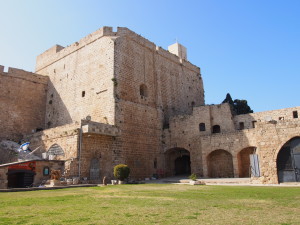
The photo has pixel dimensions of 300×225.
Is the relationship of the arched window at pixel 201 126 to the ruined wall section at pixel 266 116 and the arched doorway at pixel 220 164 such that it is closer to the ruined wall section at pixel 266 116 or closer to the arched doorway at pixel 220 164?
the arched doorway at pixel 220 164

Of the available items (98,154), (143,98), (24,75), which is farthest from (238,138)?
(24,75)

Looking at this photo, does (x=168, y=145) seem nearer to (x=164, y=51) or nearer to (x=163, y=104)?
(x=163, y=104)

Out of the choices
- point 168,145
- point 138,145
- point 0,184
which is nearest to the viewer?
point 0,184

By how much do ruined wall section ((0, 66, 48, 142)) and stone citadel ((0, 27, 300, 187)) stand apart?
0.08 metres

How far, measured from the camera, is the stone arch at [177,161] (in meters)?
22.1

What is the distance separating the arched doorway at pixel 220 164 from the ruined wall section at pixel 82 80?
7.61 metres

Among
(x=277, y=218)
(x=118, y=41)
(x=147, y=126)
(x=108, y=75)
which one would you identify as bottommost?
(x=277, y=218)

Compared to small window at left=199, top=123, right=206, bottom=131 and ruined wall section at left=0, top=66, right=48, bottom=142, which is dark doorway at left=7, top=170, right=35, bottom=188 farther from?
small window at left=199, top=123, right=206, bottom=131

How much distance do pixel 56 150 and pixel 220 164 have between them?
11.3m

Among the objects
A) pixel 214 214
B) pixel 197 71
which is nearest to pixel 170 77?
pixel 197 71

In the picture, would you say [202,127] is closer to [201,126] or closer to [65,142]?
[201,126]

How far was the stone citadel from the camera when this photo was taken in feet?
52.4

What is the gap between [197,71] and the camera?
29797 millimetres

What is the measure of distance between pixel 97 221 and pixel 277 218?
115 inches
